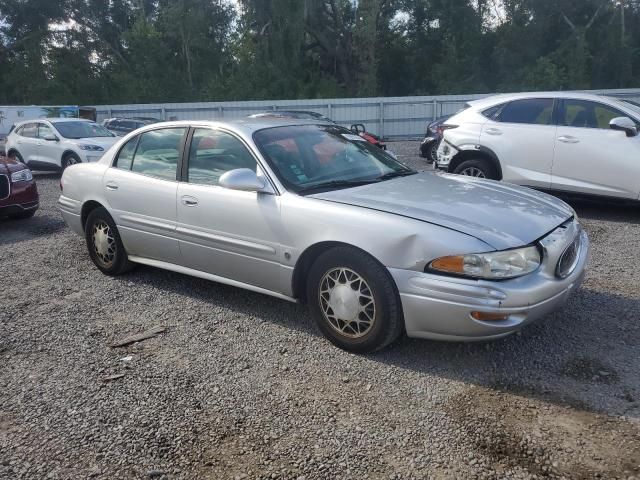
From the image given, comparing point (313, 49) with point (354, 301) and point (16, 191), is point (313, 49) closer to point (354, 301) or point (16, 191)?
point (16, 191)

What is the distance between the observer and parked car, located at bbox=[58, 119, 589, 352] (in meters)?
3.30

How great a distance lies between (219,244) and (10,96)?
147 feet

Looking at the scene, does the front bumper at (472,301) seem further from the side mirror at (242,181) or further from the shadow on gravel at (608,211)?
the shadow on gravel at (608,211)

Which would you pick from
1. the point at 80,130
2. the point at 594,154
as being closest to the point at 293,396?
A: the point at 594,154

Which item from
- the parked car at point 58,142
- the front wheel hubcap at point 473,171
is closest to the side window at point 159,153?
the front wheel hubcap at point 473,171

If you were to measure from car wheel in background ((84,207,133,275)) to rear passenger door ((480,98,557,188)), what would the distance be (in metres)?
5.05

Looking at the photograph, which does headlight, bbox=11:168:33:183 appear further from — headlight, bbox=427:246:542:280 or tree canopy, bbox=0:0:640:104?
tree canopy, bbox=0:0:640:104

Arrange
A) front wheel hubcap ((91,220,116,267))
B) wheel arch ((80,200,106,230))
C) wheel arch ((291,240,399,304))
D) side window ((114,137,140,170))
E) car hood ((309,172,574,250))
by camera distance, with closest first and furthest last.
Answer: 1. car hood ((309,172,574,250))
2. wheel arch ((291,240,399,304))
3. side window ((114,137,140,170))
4. front wheel hubcap ((91,220,116,267))
5. wheel arch ((80,200,106,230))

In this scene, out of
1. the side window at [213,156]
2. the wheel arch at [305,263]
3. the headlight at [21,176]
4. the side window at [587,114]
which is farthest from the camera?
the headlight at [21,176]

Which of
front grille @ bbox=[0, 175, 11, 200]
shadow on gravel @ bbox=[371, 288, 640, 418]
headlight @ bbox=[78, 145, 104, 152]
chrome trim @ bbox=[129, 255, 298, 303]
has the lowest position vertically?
shadow on gravel @ bbox=[371, 288, 640, 418]

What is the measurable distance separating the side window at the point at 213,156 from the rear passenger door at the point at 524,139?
4.54 m

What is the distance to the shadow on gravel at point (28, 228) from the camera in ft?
24.4

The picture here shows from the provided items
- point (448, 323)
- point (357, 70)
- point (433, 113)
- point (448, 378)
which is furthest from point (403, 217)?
point (357, 70)

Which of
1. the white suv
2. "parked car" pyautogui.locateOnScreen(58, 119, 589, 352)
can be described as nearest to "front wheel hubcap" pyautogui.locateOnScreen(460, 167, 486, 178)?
the white suv
